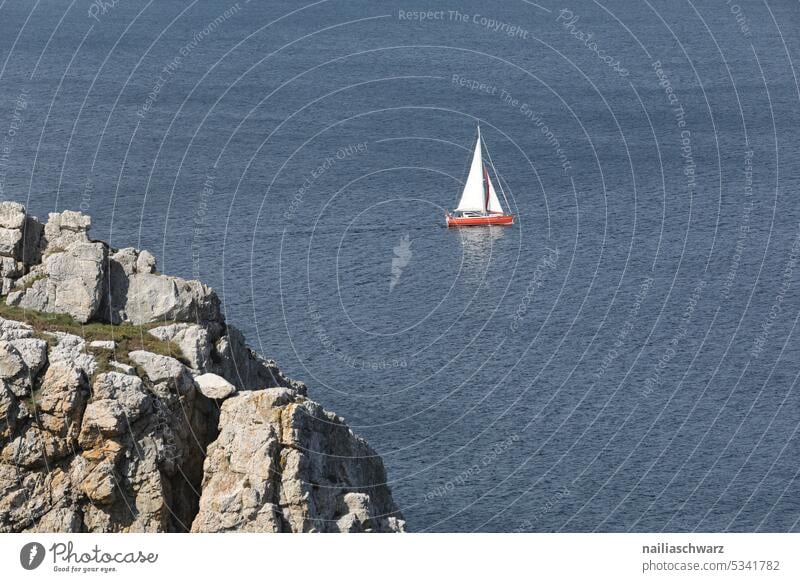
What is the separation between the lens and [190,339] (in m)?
85.4

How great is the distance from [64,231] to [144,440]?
71.0 feet

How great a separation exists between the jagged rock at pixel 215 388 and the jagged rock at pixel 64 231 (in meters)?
15.4

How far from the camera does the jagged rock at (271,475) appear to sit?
7444cm

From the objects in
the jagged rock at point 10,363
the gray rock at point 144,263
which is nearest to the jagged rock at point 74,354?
the jagged rock at point 10,363

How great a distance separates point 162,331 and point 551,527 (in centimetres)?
8173

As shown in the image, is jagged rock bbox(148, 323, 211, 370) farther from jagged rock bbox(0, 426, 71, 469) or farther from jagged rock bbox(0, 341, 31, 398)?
jagged rock bbox(0, 341, 31, 398)

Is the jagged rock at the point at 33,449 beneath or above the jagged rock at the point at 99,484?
above

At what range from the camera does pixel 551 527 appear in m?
158

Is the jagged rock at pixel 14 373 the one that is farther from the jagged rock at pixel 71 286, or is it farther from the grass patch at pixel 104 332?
the jagged rock at pixel 71 286

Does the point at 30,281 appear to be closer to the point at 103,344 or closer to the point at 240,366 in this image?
the point at 103,344

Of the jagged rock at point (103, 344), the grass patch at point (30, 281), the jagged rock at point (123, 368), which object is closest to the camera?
the jagged rock at point (123, 368)
